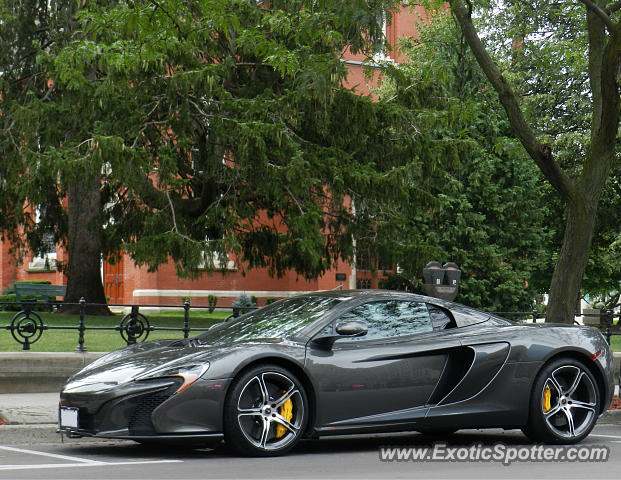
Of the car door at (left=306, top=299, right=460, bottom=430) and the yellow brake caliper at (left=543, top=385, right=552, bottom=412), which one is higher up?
the car door at (left=306, top=299, right=460, bottom=430)

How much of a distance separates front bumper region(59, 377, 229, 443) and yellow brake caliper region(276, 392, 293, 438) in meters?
0.52

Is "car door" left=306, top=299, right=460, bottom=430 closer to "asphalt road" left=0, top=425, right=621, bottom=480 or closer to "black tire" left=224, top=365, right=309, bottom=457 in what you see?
"black tire" left=224, top=365, right=309, bottom=457

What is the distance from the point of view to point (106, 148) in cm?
2166

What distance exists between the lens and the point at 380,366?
803 cm

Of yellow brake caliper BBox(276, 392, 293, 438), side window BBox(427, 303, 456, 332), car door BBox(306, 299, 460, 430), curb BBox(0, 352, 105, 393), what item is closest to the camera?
yellow brake caliper BBox(276, 392, 293, 438)

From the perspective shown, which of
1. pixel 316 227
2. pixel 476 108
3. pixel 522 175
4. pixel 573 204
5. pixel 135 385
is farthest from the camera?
pixel 522 175

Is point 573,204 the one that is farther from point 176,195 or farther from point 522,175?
point 522,175

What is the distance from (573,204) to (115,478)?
354 inches

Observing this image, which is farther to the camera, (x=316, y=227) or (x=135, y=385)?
(x=316, y=227)

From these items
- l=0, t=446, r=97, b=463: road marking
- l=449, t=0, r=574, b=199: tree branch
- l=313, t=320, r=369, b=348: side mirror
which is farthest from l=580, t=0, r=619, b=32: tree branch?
l=0, t=446, r=97, b=463: road marking

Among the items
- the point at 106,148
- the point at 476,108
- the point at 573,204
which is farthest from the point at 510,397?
the point at 106,148

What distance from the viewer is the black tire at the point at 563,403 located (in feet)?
28.3

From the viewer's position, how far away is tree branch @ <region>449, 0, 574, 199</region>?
44.5 feet

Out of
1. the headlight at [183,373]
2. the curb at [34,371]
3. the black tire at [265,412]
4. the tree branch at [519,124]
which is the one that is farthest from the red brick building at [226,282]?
the headlight at [183,373]
